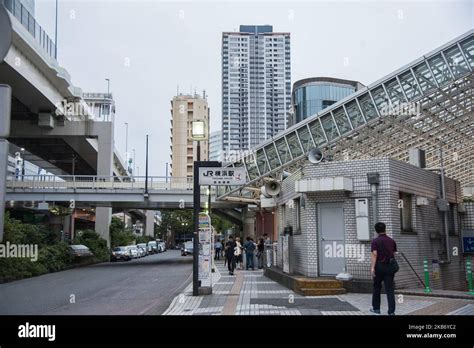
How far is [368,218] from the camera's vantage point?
12742mm

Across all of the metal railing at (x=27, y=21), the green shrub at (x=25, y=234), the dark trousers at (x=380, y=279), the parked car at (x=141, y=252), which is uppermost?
the metal railing at (x=27, y=21)

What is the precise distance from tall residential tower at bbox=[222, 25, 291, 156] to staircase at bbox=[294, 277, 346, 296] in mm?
41719

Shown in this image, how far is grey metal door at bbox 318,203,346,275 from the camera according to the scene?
13.5 meters

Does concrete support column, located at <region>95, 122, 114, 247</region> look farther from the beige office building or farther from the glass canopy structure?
the beige office building

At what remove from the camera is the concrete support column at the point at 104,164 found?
46406 mm

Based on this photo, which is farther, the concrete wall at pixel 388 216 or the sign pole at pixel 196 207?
the concrete wall at pixel 388 216

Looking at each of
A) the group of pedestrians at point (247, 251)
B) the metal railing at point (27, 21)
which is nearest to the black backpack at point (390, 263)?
the group of pedestrians at point (247, 251)

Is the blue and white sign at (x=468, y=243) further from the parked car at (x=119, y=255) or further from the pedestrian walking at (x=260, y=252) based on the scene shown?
the parked car at (x=119, y=255)

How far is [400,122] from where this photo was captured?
84.0ft

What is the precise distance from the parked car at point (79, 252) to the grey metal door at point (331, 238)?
2199cm

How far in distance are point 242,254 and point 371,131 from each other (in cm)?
956

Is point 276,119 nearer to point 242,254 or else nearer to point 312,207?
point 242,254

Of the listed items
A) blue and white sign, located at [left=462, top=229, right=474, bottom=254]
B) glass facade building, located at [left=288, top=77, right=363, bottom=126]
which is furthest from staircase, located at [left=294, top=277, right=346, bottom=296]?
glass facade building, located at [left=288, top=77, right=363, bottom=126]

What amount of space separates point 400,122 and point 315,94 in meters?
50.9
